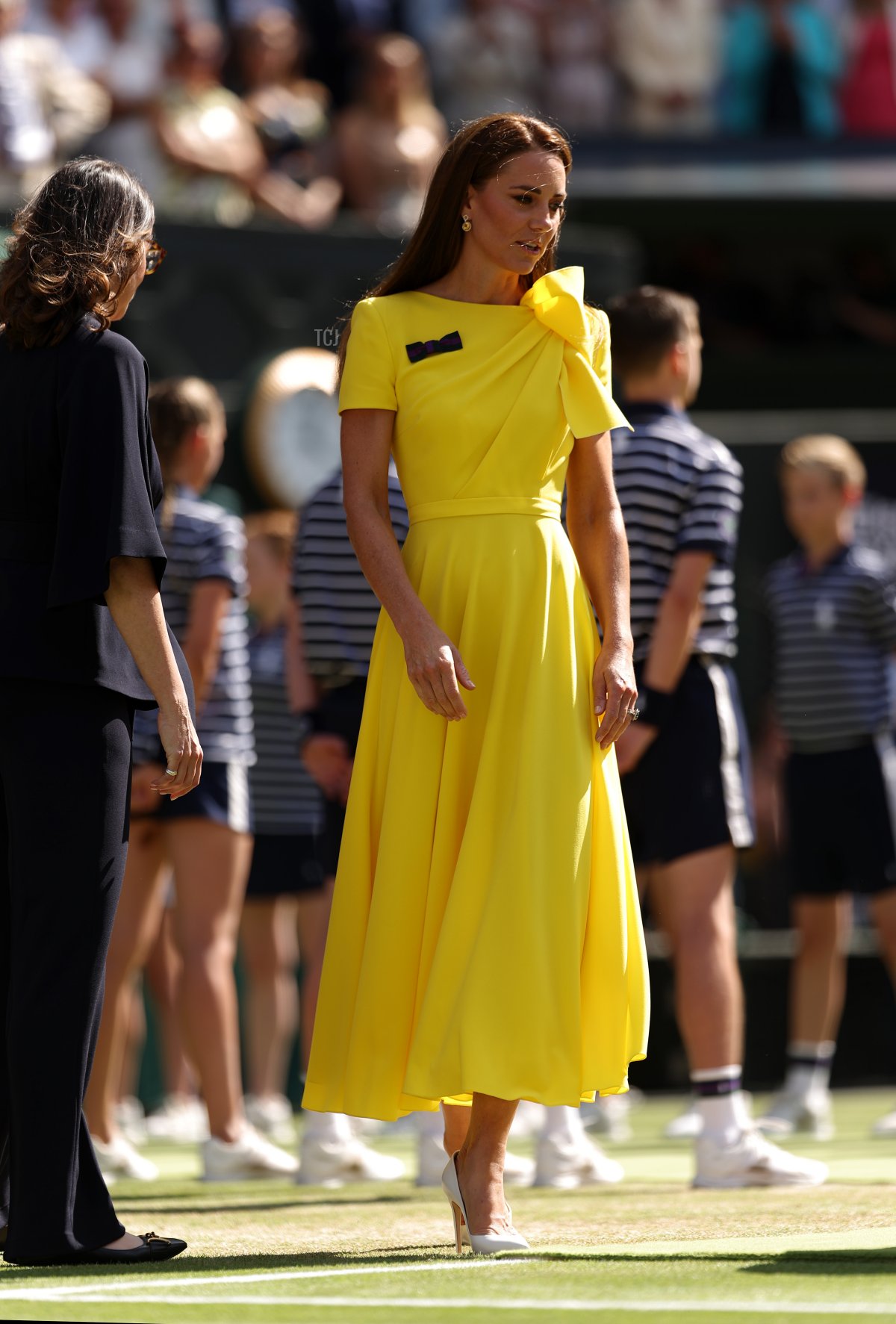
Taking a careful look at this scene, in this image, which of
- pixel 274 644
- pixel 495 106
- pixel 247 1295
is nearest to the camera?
pixel 247 1295

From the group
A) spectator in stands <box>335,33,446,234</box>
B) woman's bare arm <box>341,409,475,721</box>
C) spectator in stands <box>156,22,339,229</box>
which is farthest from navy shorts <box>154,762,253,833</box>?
spectator in stands <box>335,33,446,234</box>

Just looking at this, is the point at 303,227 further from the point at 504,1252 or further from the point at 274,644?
the point at 504,1252

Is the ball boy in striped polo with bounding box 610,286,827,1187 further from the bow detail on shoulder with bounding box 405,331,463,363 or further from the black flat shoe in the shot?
the black flat shoe

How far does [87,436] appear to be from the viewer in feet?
12.4

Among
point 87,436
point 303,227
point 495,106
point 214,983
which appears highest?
point 495,106

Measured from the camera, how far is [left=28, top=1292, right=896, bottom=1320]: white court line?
3.14 metres

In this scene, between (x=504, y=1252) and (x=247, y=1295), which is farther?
(x=504, y=1252)

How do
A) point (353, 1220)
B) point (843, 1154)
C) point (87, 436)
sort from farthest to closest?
1. point (843, 1154)
2. point (353, 1220)
3. point (87, 436)

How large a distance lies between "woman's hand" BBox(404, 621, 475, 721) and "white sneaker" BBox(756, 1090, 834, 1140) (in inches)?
143

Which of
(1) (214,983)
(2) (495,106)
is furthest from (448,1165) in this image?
(2) (495,106)

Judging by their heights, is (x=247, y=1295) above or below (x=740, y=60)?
below

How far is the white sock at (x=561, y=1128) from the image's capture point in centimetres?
557

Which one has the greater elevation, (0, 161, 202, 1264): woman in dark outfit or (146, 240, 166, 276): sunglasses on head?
(146, 240, 166, 276): sunglasses on head

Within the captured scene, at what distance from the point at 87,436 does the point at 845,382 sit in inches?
414
